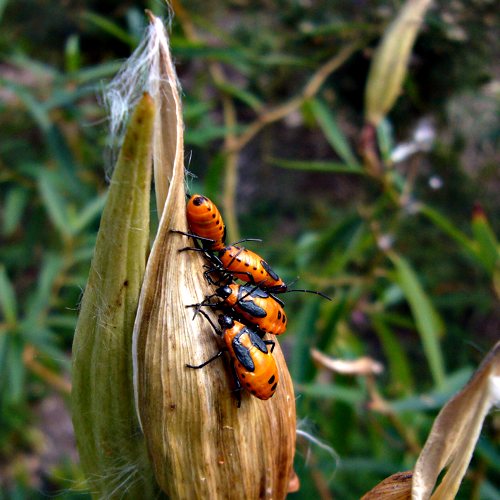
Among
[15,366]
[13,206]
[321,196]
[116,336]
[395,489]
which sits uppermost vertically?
[116,336]

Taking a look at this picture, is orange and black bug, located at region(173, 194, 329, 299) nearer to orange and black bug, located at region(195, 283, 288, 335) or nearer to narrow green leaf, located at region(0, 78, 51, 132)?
orange and black bug, located at region(195, 283, 288, 335)

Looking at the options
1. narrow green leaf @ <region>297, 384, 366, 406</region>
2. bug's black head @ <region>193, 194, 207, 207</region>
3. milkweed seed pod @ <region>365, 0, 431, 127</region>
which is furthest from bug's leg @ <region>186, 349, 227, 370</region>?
milkweed seed pod @ <region>365, 0, 431, 127</region>

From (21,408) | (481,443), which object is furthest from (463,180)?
(21,408)

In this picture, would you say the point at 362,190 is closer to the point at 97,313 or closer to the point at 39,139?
the point at 39,139

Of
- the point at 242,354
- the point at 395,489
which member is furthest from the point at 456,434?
the point at 242,354

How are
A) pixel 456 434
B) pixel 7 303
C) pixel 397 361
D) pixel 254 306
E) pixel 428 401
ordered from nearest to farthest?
pixel 456 434 → pixel 254 306 → pixel 428 401 → pixel 7 303 → pixel 397 361

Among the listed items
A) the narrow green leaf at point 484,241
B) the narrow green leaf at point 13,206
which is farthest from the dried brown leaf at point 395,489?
the narrow green leaf at point 13,206

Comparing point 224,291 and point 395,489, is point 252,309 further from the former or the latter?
point 395,489
